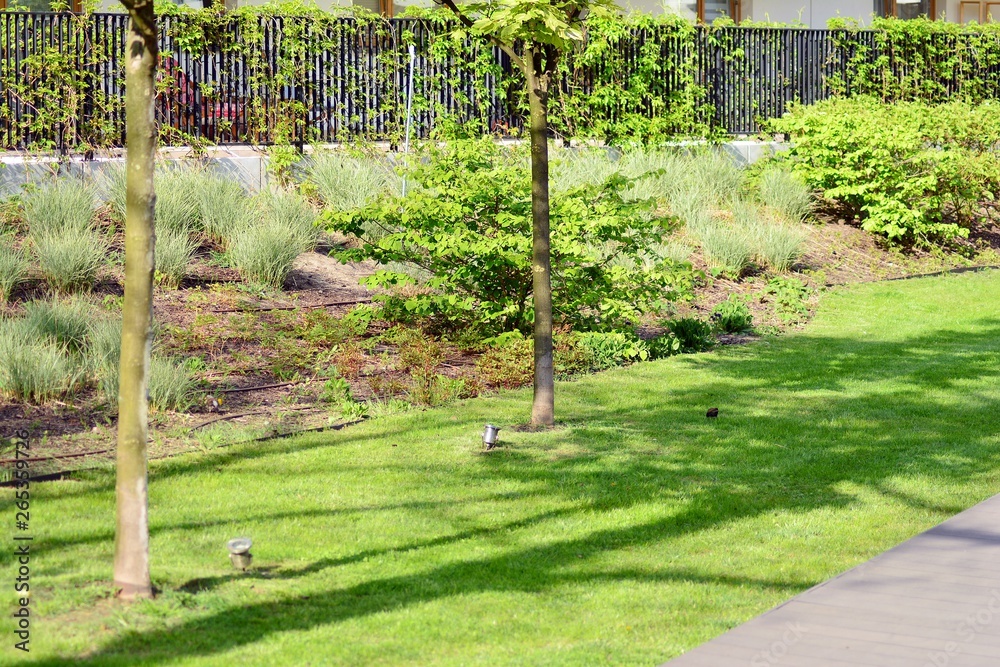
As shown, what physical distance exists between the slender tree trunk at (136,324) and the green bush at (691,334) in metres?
7.37

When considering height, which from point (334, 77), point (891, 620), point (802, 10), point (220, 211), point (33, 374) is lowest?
point (891, 620)

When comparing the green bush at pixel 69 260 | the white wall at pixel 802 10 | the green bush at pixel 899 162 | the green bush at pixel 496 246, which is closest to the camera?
the green bush at pixel 496 246

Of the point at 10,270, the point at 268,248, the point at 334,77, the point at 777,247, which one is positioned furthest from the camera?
the point at 334,77

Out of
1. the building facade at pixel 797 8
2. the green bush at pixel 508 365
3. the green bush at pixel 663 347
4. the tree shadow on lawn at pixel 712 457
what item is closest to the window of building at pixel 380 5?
the building facade at pixel 797 8

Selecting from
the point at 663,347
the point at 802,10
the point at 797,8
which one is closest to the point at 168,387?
the point at 663,347

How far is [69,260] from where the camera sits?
36.1 feet

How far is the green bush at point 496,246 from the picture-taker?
33.5ft

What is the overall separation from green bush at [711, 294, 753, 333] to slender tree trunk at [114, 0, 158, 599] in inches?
326

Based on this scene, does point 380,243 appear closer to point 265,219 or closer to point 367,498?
point 265,219

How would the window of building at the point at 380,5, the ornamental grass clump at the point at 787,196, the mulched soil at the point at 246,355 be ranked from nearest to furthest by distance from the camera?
the mulched soil at the point at 246,355 → the ornamental grass clump at the point at 787,196 → the window of building at the point at 380,5

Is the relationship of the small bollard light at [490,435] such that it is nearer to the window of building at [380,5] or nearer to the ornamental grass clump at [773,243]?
the ornamental grass clump at [773,243]

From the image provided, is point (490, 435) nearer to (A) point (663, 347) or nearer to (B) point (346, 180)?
(A) point (663, 347)

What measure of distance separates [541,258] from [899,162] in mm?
9999

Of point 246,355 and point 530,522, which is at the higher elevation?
point 246,355
